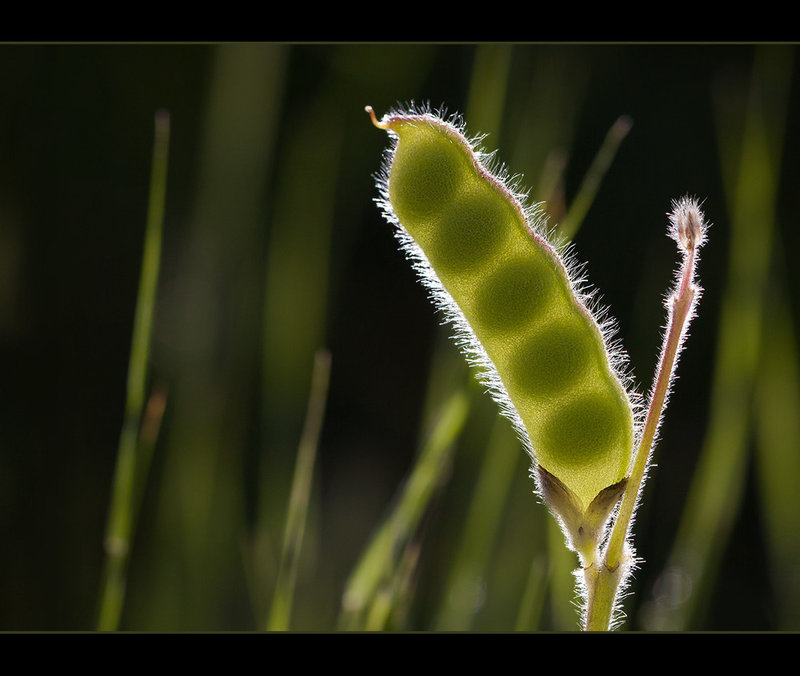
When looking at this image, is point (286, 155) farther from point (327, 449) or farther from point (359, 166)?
point (327, 449)

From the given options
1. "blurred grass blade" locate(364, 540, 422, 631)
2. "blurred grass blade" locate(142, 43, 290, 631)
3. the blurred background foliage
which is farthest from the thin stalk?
"blurred grass blade" locate(142, 43, 290, 631)

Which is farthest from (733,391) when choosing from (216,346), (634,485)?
(216,346)

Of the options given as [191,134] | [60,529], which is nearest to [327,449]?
[60,529]

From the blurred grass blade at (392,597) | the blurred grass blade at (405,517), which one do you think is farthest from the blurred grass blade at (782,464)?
the blurred grass blade at (392,597)

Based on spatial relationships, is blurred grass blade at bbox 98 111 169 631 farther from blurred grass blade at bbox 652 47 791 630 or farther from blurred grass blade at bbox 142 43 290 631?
blurred grass blade at bbox 652 47 791 630

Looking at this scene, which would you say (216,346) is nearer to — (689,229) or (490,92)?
(490,92)

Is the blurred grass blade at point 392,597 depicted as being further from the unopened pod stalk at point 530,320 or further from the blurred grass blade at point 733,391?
the blurred grass blade at point 733,391
